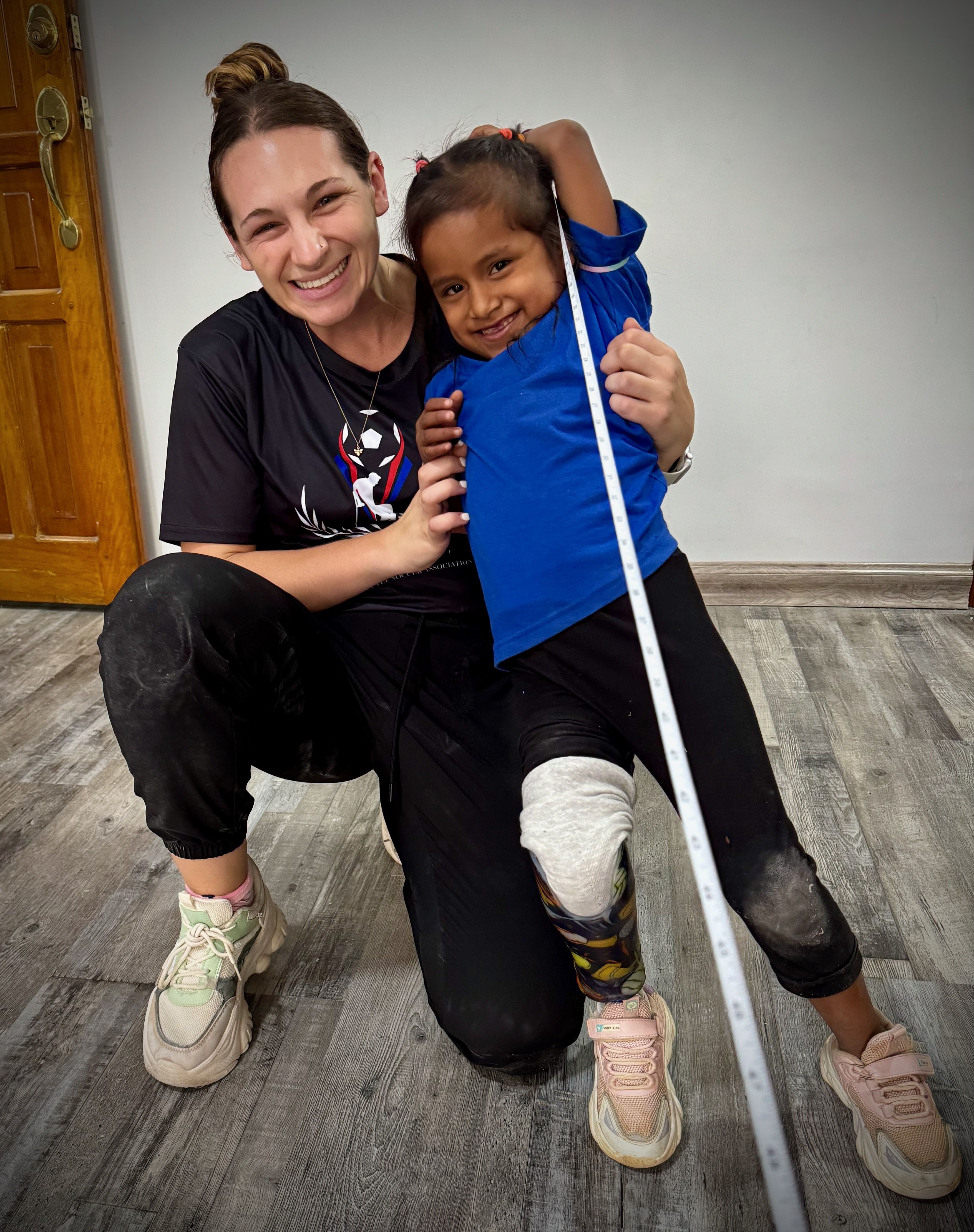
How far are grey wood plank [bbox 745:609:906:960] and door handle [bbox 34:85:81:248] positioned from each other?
2.30m

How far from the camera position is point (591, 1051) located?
4.05ft

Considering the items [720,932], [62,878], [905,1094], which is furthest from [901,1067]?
[62,878]

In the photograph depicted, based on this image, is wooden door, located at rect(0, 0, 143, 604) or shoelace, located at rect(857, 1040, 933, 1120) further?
wooden door, located at rect(0, 0, 143, 604)

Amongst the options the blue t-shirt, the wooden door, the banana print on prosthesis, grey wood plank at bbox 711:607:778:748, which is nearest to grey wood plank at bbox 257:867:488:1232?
the banana print on prosthesis

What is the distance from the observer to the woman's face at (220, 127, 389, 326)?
1.21 metres

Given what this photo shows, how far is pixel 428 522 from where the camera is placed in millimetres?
1205

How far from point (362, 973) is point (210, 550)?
2.20 ft

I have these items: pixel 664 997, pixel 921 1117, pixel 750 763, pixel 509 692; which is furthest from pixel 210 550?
pixel 921 1117

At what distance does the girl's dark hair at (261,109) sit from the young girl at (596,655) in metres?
0.13

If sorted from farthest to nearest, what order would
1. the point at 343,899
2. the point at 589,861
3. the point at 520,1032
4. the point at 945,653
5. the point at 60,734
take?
the point at 945,653
the point at 60,734
the point at 343,899
the point at 520,1032
the point at 589,861

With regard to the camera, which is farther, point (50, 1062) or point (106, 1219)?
point (50, 1062)

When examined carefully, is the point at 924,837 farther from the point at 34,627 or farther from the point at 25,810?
Result: the point at 34,627

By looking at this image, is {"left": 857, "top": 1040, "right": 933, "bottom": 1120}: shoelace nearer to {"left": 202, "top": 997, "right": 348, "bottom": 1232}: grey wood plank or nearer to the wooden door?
{"left": 202, "top": 997, "right": 348, "bottom": 1232}: grey wood plank

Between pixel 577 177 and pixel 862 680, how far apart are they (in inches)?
58.6
